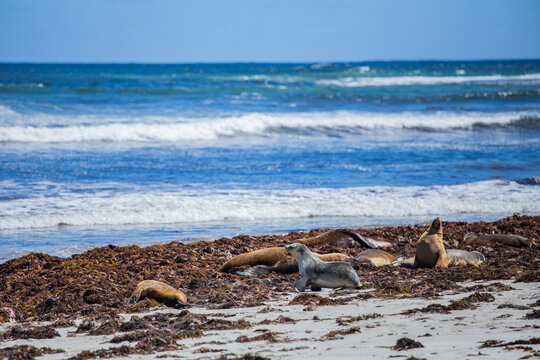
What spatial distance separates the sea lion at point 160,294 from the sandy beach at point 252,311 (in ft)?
0.43

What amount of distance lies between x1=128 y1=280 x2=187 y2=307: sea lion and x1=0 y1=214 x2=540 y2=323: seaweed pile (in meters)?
0.11

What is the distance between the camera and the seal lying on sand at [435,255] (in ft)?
27.0

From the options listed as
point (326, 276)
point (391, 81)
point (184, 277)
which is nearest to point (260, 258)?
point (184, 277)

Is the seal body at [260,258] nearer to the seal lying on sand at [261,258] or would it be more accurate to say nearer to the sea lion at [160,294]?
the seal lying on sand at [261,258]

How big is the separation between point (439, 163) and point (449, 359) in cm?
1526

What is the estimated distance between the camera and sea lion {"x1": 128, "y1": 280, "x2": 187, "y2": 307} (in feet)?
21.5

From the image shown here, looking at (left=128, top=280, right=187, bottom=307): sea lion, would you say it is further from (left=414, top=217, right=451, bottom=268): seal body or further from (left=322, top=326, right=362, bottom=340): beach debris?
(left=414, top=217, right=451, bottom=268): seal body

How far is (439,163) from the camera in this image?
18859 mm

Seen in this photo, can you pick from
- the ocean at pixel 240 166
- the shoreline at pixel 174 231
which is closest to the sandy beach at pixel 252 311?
the shoreline at pixel 174 231

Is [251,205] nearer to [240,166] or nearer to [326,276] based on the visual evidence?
[240,166]

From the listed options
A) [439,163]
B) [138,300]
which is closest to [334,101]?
[439,163]

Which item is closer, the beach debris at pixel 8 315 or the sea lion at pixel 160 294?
the beach debris at pixel 8 315

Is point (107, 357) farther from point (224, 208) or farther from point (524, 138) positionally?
point (524, 138)

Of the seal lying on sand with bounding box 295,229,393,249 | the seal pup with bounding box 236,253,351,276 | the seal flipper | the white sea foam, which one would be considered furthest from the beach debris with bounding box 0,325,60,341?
the white sea foam
